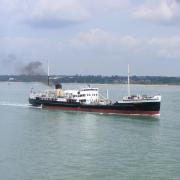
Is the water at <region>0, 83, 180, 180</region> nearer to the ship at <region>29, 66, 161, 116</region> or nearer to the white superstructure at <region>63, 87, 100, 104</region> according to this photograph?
the ship at <region>29, 66, 161, 116</region>

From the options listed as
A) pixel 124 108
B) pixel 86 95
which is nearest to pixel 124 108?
pixel 124 108

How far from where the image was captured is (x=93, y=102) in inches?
3275

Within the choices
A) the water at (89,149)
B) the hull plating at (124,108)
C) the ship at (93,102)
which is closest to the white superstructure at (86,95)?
the ship at (93,102)

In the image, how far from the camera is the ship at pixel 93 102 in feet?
245

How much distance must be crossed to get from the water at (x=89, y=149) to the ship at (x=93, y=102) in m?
5.73

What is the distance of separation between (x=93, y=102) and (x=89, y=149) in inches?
1595

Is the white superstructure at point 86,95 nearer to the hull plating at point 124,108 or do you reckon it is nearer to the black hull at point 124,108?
the black hull at point 124,108

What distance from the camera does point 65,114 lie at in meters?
79.2

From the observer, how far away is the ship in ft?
245

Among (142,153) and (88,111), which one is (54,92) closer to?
(88,111)

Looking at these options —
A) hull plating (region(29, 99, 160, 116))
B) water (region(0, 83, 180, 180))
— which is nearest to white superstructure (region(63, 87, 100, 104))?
hull plating (region(29, 99, 160, 116))

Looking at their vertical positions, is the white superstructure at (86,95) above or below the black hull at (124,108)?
above

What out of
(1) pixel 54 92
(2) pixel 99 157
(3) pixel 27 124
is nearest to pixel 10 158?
(2) pixel 99 157

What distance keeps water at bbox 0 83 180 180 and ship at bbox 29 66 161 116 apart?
5733 mm
